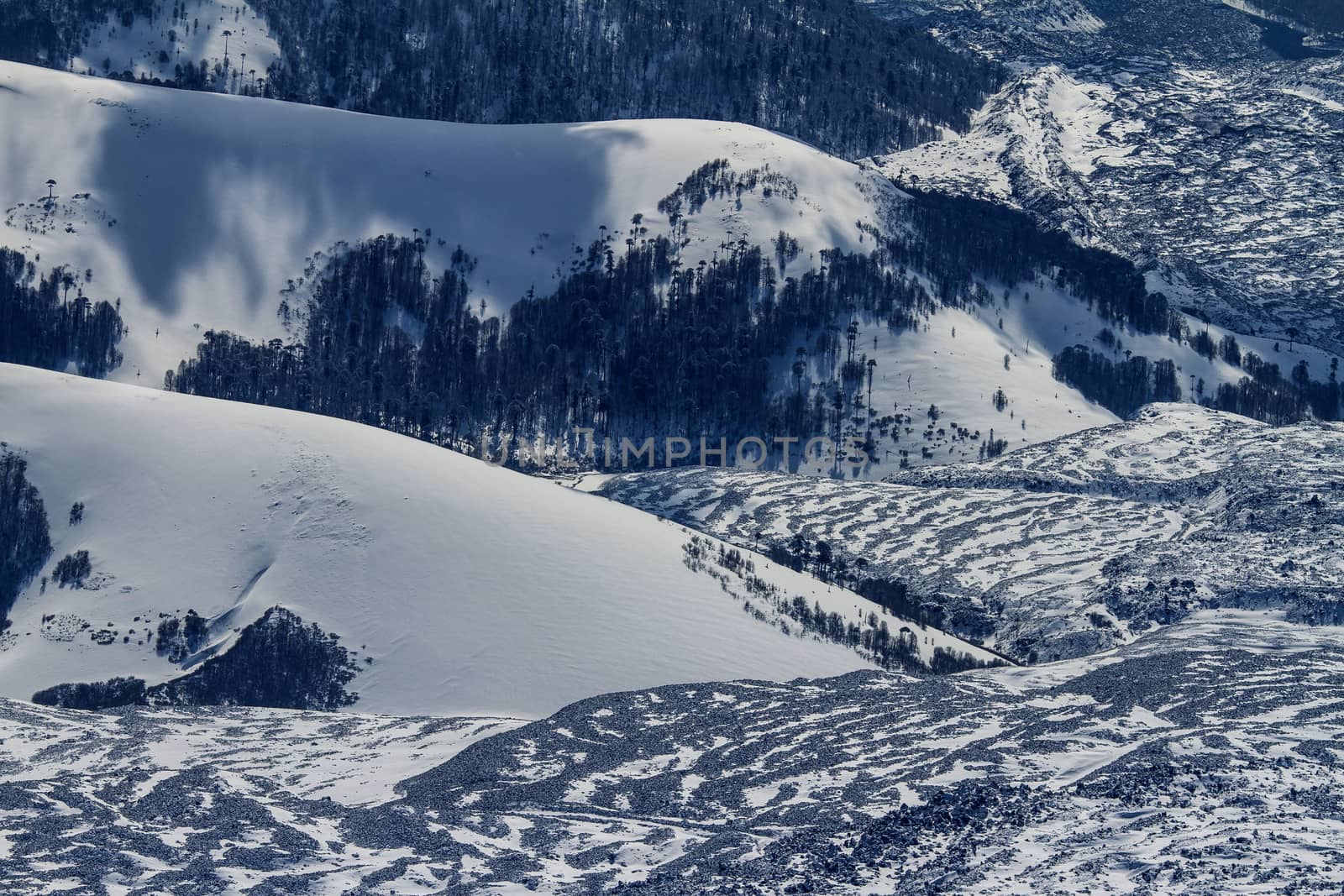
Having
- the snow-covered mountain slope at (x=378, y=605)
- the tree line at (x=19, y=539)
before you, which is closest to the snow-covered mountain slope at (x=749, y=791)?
the snow-covered mountain slope at (x=378, y=605)

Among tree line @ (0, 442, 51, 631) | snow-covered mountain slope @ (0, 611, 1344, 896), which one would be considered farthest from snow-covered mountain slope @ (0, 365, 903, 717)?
snow-covered mountain slope @ (0, 611, 1344, 896)

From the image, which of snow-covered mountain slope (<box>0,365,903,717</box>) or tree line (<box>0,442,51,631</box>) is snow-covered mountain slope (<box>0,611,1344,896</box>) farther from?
tree line (<box>0,442,51,631</box>)

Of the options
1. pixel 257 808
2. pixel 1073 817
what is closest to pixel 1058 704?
pixel 1073 817

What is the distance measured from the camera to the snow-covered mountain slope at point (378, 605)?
563ft

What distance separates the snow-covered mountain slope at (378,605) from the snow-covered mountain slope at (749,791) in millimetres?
10450

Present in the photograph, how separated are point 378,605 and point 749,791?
64927mm

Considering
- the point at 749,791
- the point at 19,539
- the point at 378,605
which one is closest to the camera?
the point at 749,791

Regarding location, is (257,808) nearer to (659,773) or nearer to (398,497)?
(659,773)

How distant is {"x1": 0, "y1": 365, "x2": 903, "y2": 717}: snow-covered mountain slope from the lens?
563 feet

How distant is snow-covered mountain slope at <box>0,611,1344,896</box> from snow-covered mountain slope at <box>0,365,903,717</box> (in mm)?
10450

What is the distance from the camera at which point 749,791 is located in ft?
414

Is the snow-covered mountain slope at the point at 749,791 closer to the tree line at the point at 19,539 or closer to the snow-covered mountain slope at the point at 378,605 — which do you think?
the snow-covered mountain slope at the point at 378,605

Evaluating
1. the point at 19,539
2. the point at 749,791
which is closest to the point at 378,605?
the point at 19,539

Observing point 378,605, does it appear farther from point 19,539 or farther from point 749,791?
point 749,791
